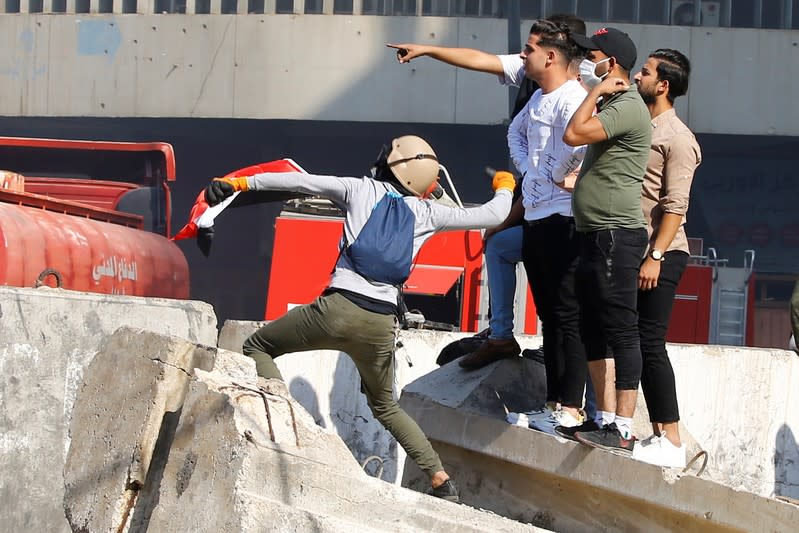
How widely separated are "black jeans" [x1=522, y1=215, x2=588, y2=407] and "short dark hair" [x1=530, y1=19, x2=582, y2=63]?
2.38 ft

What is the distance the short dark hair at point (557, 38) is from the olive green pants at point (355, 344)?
4.53 feet

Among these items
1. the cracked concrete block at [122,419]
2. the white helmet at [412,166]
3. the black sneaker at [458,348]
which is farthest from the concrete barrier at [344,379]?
the cracked concrete block at [122,419]

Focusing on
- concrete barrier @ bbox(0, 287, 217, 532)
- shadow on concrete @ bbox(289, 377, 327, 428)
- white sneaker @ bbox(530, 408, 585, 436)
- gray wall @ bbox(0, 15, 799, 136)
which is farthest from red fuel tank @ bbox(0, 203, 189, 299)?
gray wall @ bbox(0, 15, 799, 136)

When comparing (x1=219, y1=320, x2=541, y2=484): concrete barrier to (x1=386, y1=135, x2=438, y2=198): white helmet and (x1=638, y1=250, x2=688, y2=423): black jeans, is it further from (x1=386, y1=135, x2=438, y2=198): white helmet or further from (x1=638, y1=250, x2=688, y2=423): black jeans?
(x1=638, y1=250, x2=688, y2=423): black jeans

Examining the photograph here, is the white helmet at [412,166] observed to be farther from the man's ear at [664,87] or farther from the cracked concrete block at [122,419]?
the cracked concrete block at [122,419]

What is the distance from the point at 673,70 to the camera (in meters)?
5.20

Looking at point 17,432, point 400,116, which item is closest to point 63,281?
point 17,432

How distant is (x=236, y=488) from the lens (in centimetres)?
383

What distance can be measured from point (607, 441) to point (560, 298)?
755 millimetres

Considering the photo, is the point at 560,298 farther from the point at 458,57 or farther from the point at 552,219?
the point at 458,57

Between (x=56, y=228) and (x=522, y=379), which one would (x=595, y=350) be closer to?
(x=522, y=379)

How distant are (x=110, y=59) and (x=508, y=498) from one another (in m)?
24.6

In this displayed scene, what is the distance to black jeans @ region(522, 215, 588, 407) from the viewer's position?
5246mm

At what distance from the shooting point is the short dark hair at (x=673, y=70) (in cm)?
521
